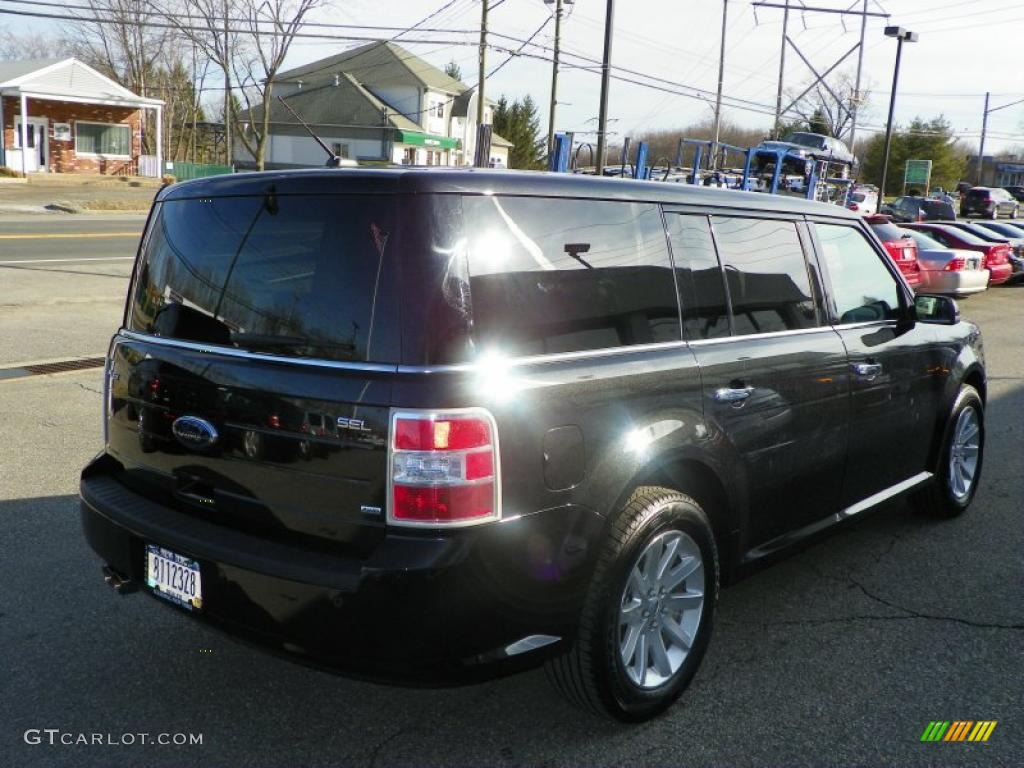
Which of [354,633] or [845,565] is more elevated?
[354,633]

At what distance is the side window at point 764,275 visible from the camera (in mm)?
3664

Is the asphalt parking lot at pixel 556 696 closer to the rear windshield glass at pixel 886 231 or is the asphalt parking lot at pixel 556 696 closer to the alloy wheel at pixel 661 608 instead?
the alloy wheel at pixel 661 608

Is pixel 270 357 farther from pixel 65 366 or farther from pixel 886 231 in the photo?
pixel 886 231

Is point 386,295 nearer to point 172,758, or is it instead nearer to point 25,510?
point 172,758

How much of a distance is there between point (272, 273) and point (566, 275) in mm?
927

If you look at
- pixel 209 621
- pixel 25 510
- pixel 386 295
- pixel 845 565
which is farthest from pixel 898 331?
pixel 25 510

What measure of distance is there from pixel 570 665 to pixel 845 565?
2.33m

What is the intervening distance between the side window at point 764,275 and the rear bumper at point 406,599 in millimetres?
1319

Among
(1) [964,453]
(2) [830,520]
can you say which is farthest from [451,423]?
(1) [964,453]

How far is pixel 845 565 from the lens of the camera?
15.5 feet

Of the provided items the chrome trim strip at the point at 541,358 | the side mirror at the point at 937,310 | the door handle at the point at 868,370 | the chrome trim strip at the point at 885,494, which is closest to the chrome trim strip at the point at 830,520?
the chrome trim strip at the point at 885,494

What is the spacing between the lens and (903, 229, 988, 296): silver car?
16969mm

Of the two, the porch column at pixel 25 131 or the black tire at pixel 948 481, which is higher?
the porch column at pixel 25 131

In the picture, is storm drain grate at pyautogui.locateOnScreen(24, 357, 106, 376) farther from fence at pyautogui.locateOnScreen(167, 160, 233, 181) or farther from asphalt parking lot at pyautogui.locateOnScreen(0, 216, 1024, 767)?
fence at pyautogui.locateOnScreen(167, 160, 233, 181)
